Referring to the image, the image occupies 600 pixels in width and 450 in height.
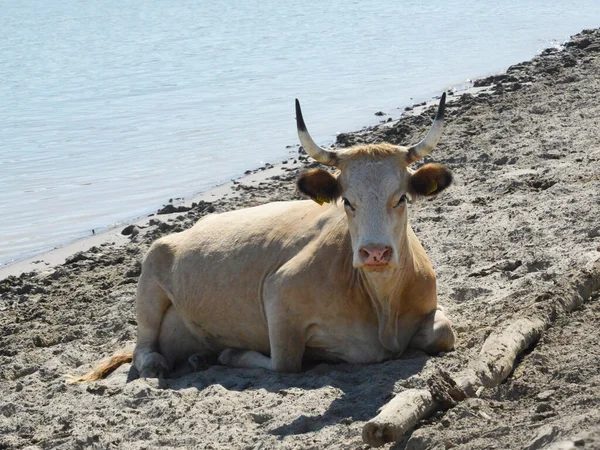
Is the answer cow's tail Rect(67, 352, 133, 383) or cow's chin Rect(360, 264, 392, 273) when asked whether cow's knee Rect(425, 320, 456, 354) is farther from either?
cow's tail Rect(67, 352, 133, 383)

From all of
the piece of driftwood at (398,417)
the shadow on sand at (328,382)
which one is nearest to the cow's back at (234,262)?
the shadow on sand at (328,382)

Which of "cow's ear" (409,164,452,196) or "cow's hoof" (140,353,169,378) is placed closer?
"cow's ear" (409,164,452,196)

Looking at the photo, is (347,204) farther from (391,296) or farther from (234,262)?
(234,262)

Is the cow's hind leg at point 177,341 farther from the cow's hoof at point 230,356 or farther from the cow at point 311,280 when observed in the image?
the cow's hoof at point 230,356

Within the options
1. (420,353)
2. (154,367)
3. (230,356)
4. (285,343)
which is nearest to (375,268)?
(420,353)

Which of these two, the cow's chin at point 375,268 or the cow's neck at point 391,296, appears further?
the cow's neck at point 391,296

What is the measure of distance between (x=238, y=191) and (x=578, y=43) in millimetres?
10772

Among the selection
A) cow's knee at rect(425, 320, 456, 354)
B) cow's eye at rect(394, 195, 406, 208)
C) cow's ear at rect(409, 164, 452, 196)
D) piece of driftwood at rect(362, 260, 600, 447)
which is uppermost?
cow's ear at rect(409, 164, 452, 196)

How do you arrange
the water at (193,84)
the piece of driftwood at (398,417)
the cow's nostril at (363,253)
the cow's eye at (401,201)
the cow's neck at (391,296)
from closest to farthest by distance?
the piece of driftwood at (398,417)
the cow's nostril at (363,253)
the cow's eye at (401,201)
the cow's neck at (391,296)
the water at (193,84)

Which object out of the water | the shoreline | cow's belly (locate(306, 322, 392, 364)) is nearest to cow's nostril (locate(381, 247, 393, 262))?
cow's belly (locate(306, 322, 392, 364))

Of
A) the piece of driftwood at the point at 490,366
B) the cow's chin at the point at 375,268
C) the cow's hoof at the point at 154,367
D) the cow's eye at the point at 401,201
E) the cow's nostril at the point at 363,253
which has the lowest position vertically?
the cow's hoof at the point at 154,367

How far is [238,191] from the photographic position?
13750mm

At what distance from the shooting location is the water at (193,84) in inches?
596

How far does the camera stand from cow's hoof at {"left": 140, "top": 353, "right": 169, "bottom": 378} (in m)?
7.92
